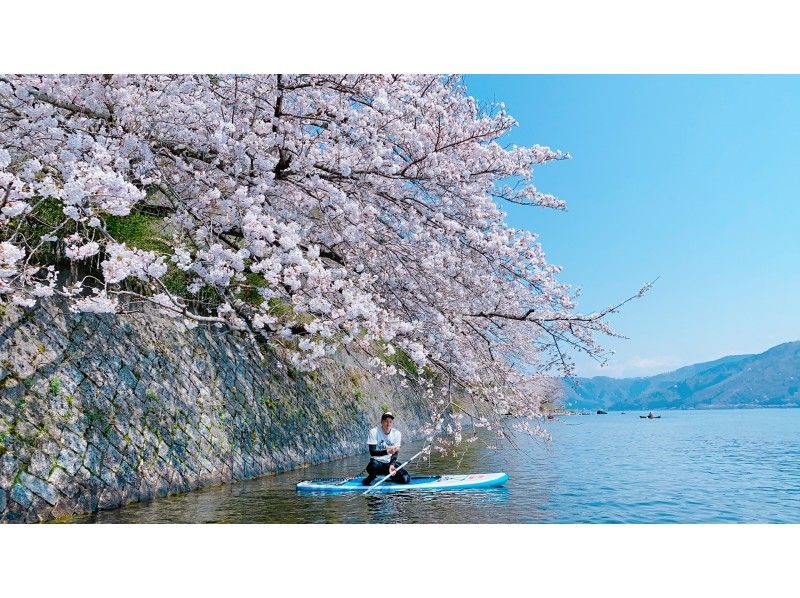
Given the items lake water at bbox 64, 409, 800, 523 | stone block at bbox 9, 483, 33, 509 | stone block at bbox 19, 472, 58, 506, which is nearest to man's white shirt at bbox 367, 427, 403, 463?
lake water at bbox 64, 409, 800, 523

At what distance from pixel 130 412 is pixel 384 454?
389 cm

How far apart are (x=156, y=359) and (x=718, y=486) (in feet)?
32.6

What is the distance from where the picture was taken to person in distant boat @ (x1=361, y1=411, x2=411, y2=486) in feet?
32.9

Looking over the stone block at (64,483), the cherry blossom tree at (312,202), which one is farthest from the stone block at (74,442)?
the cherry blossom tree at (312,202)

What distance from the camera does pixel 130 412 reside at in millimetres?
8438

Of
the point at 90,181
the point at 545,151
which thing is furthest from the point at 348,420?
the point at 90,181

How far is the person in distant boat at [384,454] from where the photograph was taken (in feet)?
32.9

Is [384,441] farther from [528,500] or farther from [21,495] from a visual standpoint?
[21,495]

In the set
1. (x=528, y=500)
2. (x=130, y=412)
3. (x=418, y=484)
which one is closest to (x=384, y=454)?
(x=418, y=484)

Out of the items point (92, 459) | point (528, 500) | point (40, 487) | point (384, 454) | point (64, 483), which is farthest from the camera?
point (384, 454)

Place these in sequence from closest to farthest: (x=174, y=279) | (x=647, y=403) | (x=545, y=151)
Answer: (x=545, y=151)
(x=174, y=279)
(x=647, y=403)

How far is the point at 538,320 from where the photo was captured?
8617 millimetres

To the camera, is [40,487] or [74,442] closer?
[40,487]
